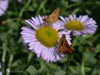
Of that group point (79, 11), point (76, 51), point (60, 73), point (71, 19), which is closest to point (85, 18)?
point (71, 19)

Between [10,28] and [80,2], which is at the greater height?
[80,2]

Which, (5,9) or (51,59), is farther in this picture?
(5,9)

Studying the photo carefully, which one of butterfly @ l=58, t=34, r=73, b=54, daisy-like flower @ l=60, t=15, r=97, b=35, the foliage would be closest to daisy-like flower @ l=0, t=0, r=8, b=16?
the foliage

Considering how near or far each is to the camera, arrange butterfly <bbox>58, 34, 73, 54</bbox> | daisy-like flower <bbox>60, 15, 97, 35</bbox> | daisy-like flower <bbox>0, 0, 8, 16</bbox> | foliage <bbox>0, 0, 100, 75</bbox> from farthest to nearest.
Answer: daisy-like flower <bbox>0, 0, 8, 16</bbox> < foliage <bbox>0, 0, 100, 75</bbox> < daisy-like flower <bbox>60, 15, 97, 35</bbox> < butterfly <bbox>58, 34, 73, 54</bbox>

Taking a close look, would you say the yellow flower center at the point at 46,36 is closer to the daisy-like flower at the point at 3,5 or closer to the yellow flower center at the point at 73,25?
the yellow flower center at the point at 73,25

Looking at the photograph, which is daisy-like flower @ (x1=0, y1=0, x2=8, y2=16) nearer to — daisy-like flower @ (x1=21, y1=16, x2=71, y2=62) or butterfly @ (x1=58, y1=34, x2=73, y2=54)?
daisy-like flower @ (x1=21, y1=16, x2=71, y2=62)

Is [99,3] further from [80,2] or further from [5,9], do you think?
[5,9]

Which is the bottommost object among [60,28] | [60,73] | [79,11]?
[60,73]
